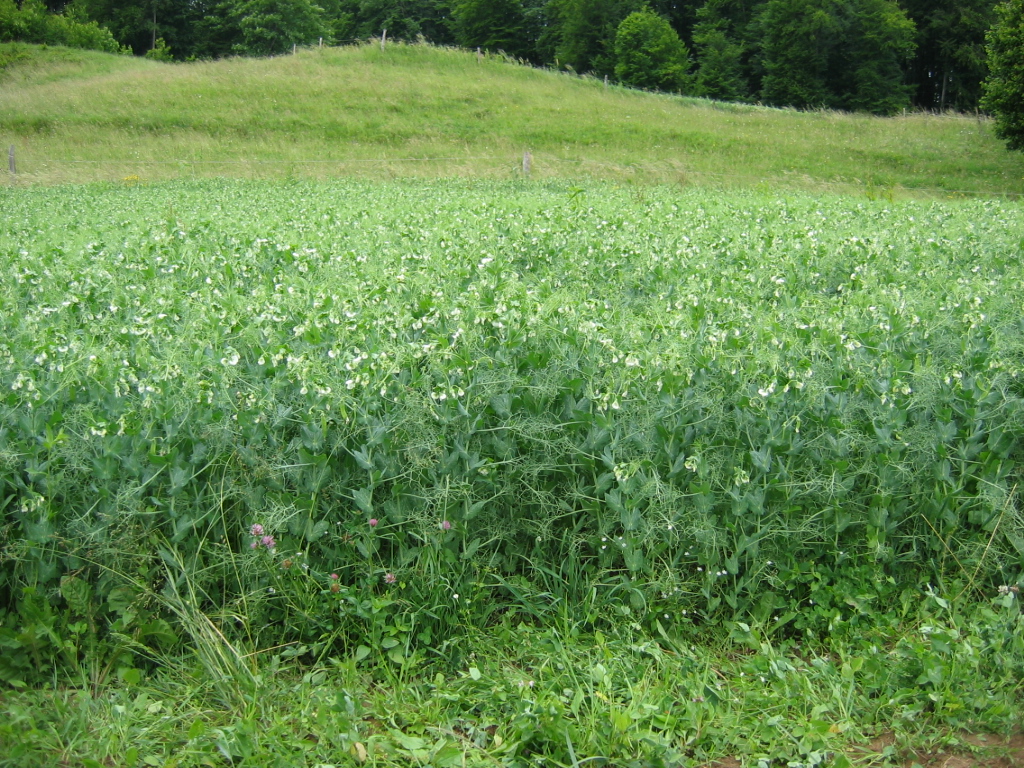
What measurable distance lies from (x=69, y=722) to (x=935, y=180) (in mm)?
26614

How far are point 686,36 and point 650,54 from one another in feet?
38.0

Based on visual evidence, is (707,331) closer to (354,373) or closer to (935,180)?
(354,373)

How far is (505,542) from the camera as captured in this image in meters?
3.99

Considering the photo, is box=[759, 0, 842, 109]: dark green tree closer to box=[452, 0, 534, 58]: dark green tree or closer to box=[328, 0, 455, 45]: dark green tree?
box=[452, 0, 534, 58]: dark green tree

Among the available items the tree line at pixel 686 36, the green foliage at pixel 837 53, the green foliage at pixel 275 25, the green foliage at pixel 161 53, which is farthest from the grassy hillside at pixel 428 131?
the green foliage at pixel 275 25

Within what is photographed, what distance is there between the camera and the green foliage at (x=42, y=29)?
4709cm

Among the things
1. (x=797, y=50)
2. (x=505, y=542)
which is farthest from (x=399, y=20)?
(x=505, y=542)

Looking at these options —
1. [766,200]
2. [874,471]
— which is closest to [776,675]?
[874,471]

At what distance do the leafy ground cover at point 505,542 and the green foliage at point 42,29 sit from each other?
5308 centimetres

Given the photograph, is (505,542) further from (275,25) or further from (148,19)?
(148,19)

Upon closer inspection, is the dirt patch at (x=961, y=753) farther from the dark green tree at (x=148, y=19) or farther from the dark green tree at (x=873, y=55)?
the dark green tree at (x=148, y=19)

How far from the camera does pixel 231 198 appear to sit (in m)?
15.1

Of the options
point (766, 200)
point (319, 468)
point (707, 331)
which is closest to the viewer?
point (319, 468)

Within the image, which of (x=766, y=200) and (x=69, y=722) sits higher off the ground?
(x=766, y=200)
